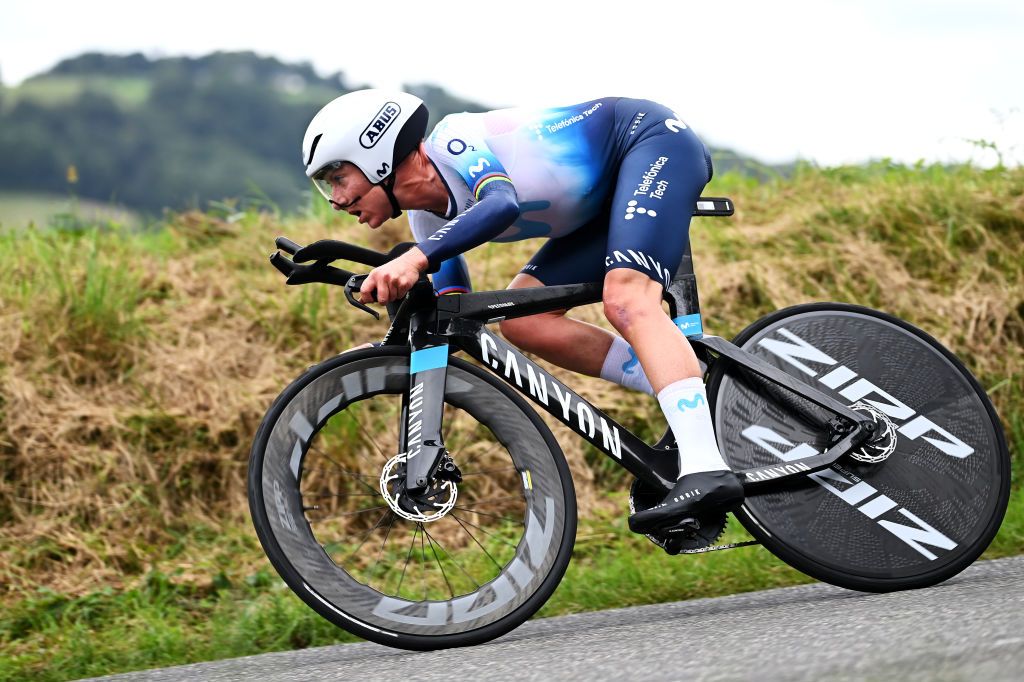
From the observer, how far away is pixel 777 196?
8.10m

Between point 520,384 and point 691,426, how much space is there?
0.55 m

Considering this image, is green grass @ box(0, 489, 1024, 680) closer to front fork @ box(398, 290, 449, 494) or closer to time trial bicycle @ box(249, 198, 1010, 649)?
time trial bicycle @ box(249, 198, 1010, 649)

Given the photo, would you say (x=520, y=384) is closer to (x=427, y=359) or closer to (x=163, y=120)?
(x=427, y=359)

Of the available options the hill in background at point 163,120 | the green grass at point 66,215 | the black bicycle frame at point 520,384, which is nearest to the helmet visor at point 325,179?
the black bicycle frame at point 520,384

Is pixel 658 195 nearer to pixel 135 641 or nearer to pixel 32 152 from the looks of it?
pixel 135 641

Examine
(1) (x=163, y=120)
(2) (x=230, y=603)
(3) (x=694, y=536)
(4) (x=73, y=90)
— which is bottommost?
(2) (x=230, y=603)

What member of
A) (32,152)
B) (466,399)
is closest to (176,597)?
(466,399)

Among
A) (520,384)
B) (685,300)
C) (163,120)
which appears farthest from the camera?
(163,120)

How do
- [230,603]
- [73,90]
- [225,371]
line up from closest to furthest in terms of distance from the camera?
[230,603] → [225,371] → [73,90]

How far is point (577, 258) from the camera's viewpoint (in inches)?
152

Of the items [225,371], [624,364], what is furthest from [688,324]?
[225,371]

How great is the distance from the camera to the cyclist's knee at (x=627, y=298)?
3396 mm

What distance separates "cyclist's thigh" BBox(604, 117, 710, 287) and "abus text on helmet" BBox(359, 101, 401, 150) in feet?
2.55

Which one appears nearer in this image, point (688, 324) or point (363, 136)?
point (363, 136)
